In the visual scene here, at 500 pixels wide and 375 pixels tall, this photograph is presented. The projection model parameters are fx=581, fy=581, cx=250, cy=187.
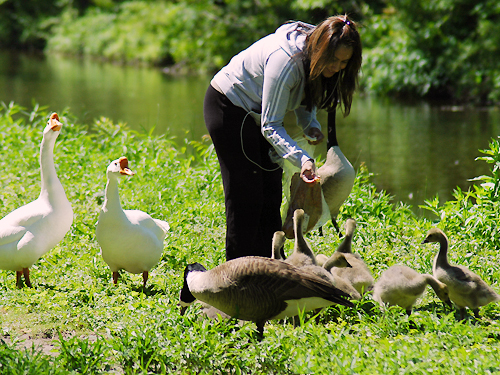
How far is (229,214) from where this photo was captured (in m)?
4.12

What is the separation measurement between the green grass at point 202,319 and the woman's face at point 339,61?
5.18 ft

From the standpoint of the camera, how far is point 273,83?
3.57m

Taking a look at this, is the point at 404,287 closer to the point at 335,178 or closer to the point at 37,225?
the point at 335,178

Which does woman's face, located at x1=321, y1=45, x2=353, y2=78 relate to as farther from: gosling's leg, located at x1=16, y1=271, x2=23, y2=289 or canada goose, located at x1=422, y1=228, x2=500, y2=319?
gosling's leg, located at x1=16, y1=271, x2=23, y2=289

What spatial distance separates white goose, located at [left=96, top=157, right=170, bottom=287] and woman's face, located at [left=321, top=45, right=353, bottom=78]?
168 cm

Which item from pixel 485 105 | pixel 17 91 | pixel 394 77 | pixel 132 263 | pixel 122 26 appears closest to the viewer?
pixel 132 263

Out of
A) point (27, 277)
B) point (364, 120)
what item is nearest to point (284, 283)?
point (27, 277)

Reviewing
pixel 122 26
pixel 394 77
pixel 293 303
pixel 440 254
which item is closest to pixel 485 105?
pixel 394 77

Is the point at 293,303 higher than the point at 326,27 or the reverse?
the reverse

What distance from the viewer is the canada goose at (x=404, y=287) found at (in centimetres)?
380

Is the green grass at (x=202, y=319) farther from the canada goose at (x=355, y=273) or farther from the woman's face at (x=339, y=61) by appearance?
the woman's face at (x=339, y=61)

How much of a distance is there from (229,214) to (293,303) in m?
0.86

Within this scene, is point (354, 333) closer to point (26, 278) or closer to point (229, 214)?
point (229, 214)

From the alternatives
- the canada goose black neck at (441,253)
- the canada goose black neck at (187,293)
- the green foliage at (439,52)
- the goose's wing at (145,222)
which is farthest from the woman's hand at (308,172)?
the green foliage at (439,52)
